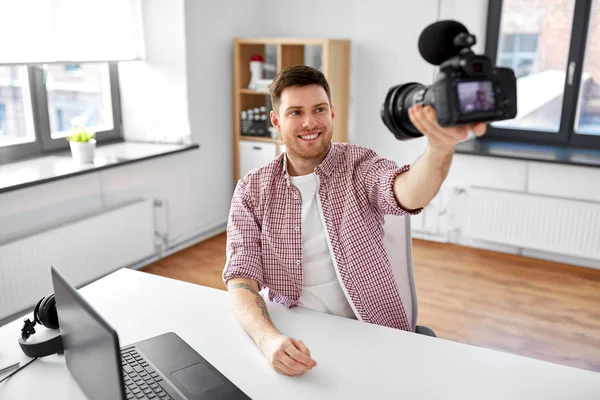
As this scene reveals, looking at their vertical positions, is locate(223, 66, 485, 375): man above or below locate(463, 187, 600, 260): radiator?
above

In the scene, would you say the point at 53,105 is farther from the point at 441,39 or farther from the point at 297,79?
the point at 441,39

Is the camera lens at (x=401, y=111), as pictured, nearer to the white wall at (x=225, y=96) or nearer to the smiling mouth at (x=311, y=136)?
the smiling mouth at (x=311, y=136)

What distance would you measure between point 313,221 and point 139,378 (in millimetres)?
657

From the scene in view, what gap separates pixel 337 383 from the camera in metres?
1.17

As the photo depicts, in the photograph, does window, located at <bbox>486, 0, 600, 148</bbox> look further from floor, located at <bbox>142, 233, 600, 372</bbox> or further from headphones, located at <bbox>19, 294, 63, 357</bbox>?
headphones, located at <bbox>19, 294, 63, 357</bbox>

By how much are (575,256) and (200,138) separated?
2.68m

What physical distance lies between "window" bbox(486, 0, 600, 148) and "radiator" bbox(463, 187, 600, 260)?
21.0 inches

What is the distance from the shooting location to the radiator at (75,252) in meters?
2.69

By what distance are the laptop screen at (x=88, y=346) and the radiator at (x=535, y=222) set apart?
313cm

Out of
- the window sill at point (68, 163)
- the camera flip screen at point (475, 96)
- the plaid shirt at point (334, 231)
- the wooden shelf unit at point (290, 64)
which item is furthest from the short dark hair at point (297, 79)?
the wooden shelf unit at point (290, 64)

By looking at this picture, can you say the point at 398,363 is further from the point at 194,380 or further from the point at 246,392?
the point at 194,380

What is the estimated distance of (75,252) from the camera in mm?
2998

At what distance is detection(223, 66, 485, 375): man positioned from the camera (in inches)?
60.6

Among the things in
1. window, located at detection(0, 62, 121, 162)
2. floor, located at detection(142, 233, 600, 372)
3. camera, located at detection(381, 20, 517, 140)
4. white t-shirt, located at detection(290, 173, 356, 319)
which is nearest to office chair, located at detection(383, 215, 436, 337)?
white t-shirt, located at detection(290, 173, 356, 319)
